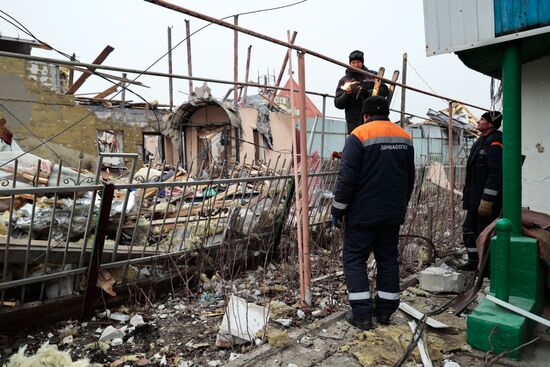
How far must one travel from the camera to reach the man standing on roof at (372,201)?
10.9 feet

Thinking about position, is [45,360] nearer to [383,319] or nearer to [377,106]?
[383,319]

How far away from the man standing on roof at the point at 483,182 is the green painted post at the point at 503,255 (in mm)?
1751

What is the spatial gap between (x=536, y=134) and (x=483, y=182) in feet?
2.52

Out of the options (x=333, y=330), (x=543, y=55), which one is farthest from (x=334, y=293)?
(x=543, y=55)

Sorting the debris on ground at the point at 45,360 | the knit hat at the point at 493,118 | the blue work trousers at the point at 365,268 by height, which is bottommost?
the debris on ground at the point at 45,360

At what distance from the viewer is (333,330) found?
337 centimetres

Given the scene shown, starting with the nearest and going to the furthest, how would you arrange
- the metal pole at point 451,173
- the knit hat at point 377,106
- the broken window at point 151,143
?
the knit hat at point 377,106 → the metal pole at point 451,173 → the broken window at point 151,143

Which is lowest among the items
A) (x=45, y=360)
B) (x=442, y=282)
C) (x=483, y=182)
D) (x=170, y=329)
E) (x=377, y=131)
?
(x=170, y=329)

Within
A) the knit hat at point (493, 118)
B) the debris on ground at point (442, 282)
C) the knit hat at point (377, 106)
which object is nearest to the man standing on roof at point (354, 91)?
the knit hat at point (493, 118)

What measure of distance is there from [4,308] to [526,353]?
404 cm

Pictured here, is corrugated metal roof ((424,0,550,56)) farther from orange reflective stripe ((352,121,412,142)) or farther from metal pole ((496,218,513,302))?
metal pole ((496,218,513,302))

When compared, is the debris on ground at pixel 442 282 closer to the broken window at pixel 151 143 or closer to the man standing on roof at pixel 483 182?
the man standing on roof at pixel 483 182

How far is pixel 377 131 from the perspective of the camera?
11.0ft

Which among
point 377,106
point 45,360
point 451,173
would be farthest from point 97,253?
point 451,173
